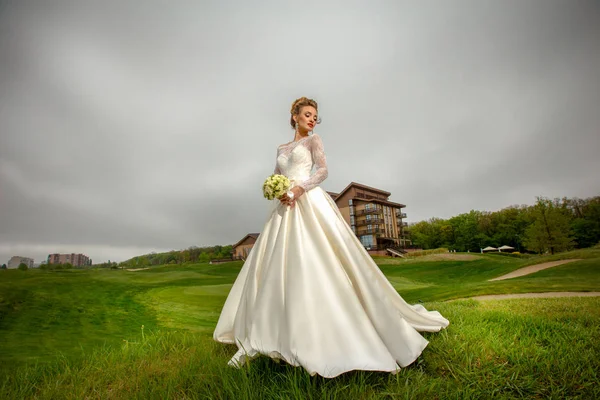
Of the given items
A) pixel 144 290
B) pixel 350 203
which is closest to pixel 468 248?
pixel 350 203

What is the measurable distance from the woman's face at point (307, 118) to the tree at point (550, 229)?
24.1 metres

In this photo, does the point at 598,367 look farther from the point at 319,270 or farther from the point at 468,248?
the point at 468,248

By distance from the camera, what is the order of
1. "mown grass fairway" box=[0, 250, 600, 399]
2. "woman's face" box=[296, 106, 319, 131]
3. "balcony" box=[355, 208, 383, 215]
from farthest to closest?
"balcony" box=[355, 208, 383, 215], "woman's face" box=[296, 106, 319, 131], "mown grass fairway" box=[0, 250, 600, 399]

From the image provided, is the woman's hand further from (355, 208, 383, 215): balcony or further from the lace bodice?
(355, 208, 383, 215): balcony

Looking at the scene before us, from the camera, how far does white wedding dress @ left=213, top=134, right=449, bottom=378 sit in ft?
7.09

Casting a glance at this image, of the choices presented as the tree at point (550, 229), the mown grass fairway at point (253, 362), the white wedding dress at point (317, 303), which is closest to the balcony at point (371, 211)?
the tree at point (550, 229)

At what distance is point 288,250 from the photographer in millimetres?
2619

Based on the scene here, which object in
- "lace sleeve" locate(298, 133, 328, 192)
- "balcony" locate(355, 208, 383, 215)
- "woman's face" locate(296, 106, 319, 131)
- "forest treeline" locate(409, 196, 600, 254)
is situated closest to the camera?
"lace sleeve" locate(298, 133, 328, 192)

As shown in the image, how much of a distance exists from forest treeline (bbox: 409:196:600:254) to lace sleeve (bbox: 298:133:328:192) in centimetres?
2416

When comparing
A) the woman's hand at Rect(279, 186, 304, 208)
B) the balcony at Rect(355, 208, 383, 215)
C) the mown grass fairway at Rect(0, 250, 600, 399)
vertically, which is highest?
the balcony at Rect(355, 208, 383, 215)

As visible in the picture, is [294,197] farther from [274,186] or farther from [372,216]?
[372,216]

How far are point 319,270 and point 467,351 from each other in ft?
5.77

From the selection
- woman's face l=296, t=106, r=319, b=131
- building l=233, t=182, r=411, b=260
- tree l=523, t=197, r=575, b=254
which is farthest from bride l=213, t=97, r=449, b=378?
building l=233, t=182, r=411, b=260

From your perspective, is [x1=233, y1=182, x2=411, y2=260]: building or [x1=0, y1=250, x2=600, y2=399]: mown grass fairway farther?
[x1=233, y1=182, x2=411, y2=260]: building
